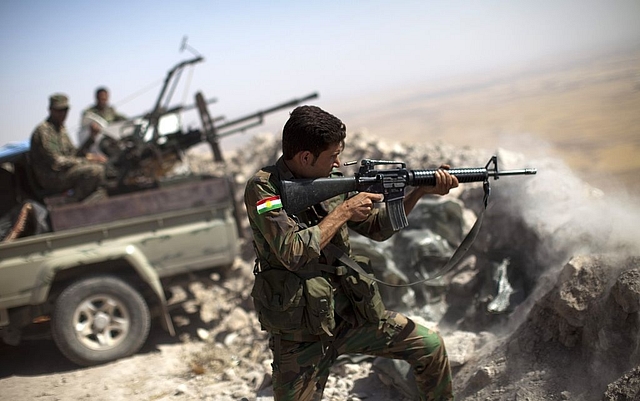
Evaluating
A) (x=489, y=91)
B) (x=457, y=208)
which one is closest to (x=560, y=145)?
(x=457, y=208)

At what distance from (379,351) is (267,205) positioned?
0.97 m

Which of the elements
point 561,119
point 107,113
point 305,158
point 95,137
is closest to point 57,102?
point 95,137

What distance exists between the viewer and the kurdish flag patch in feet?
7.86

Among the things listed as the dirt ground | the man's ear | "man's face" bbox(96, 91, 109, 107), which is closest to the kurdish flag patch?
the man's ear

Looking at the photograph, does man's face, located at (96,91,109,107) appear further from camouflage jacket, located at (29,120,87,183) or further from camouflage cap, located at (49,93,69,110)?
camouflage jacket, located at (29,120,87,183)

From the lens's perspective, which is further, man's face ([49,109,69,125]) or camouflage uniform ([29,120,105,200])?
man's face ([49,109,69,125])

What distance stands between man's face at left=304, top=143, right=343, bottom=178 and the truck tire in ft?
9.11

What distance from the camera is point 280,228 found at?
238 centimetres

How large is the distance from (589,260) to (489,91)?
23.0 m

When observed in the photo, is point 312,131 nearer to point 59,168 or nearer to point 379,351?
point 379,351

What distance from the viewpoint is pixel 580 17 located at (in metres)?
13.2

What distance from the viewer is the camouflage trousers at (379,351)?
2.57m

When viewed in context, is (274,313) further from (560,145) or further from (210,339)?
(560,145)

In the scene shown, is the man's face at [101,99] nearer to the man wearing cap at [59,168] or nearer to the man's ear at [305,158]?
the man wearing cap at [59,168]
